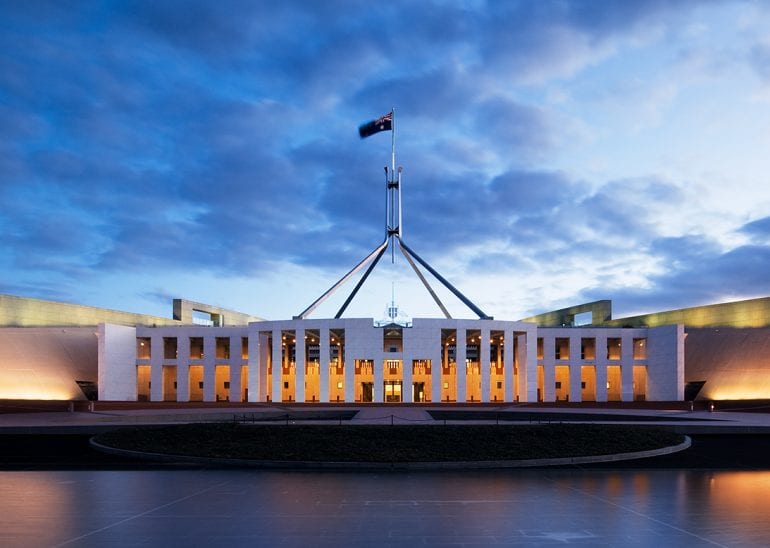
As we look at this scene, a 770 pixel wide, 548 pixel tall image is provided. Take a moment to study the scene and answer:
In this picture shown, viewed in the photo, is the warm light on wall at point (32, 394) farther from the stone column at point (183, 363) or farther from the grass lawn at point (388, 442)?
the grass lawn at point (388, 442)

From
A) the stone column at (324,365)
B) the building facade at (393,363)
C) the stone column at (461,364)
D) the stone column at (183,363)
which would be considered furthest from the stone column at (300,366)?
the stone column at (461,364)

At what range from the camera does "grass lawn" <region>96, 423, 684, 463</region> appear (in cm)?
1658

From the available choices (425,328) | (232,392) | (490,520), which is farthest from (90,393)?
(490,520)

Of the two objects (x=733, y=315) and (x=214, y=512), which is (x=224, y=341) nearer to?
(x=733, y=315)

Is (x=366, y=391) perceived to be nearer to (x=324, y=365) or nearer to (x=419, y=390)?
(x=419, y=390)

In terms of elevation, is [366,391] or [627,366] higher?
Answer: [627,366]

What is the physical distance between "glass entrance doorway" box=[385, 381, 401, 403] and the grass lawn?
29.8m

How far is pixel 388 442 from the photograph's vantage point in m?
18.0

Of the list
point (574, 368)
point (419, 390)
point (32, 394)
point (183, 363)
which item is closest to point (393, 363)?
point (419, 390)

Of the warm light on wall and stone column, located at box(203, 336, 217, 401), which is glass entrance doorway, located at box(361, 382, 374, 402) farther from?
the warm light on wall

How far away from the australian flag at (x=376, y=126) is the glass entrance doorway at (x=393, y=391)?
19.8 m

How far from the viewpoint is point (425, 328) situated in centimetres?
4428

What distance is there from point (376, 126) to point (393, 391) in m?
21.2

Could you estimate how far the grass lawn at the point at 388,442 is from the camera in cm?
1658
